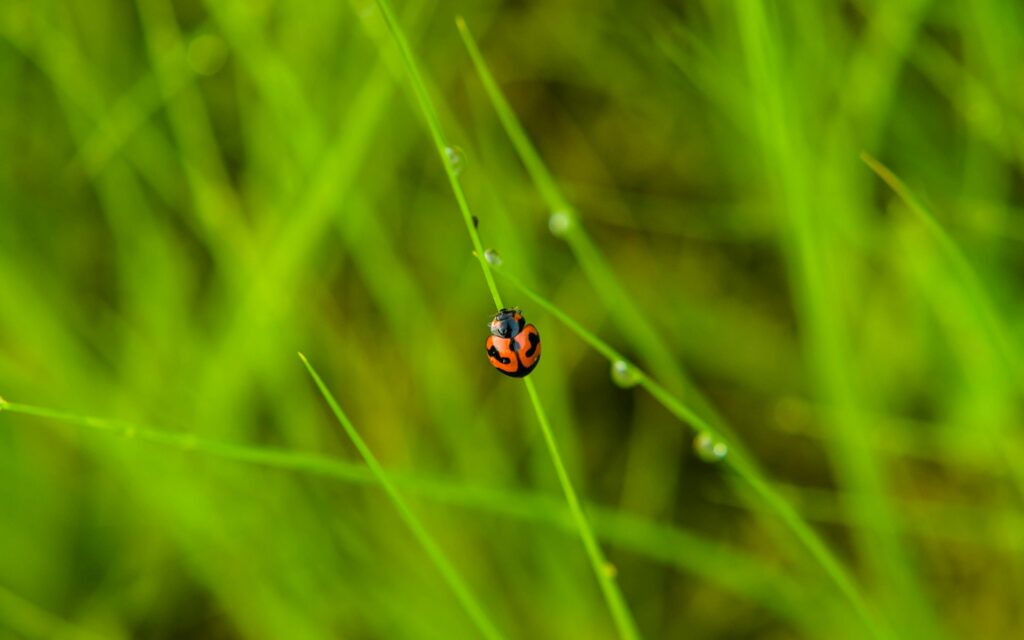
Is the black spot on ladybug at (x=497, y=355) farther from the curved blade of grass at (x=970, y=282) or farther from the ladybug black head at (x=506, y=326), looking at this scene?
the curved blade of grass at (x=970, y=282)

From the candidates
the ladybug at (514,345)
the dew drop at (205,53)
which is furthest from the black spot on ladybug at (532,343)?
the dew drop at (205,53)

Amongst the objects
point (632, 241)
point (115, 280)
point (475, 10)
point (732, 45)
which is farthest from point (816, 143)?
point (115, 280)

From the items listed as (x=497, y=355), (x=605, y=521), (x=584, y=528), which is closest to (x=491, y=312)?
(x=605, y=521)

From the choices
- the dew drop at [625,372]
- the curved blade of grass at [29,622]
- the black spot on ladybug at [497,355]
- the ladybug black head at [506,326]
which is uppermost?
the ladybug black head at [506,326]

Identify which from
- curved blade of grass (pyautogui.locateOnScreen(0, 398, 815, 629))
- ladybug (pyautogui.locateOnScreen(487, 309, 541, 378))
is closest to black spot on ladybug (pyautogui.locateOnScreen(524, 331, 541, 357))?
ladybug (pyautogui.locateOnScreen(487, 309, 541, 378))

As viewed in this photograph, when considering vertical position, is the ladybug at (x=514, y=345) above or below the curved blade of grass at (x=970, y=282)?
below

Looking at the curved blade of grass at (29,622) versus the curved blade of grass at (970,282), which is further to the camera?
the curved blade of grass at (29,622)

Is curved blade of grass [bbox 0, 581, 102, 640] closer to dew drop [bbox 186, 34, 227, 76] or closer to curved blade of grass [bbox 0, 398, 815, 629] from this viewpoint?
curved blade of grass [bbox 0, 398, 815, 629]
